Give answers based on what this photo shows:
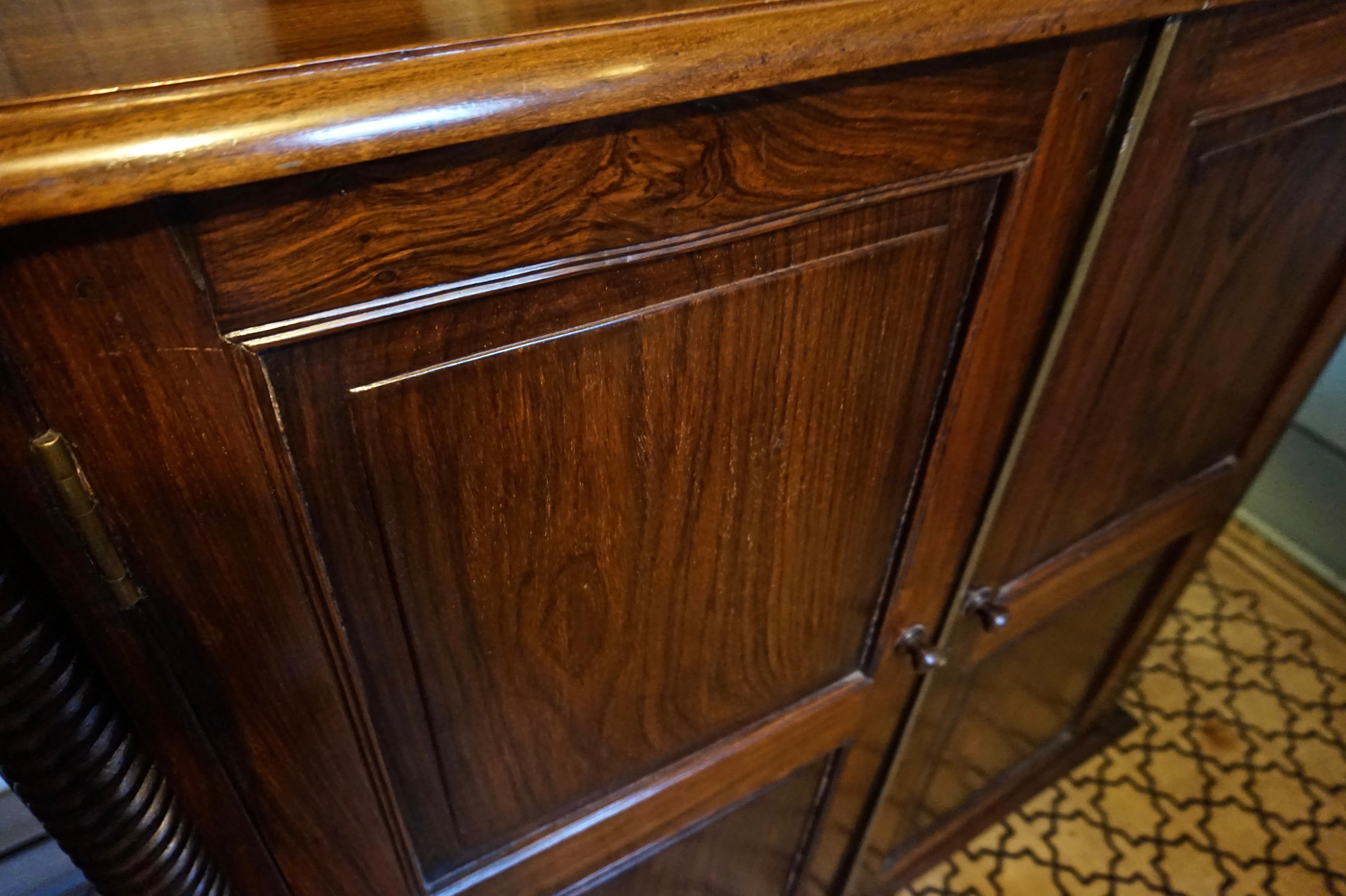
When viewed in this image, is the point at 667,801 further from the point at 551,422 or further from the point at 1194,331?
the point at 1194,331

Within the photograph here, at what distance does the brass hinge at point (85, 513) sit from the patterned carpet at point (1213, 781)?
106 cm

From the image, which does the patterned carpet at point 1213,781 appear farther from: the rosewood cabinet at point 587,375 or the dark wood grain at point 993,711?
the rosewood cabinet at point 587,375

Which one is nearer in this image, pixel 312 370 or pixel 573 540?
pixel 312 370

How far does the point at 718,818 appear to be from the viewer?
620 mm

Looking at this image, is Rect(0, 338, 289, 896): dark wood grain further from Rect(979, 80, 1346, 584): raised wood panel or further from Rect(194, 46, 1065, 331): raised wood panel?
Rect(979, 80, 1346, 584): raised wood panel

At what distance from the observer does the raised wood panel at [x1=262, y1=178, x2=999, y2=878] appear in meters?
0.31

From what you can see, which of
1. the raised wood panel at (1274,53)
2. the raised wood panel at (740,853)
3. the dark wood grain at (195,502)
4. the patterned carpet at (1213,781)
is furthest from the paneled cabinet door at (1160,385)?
the dark wood grain at (195,502)

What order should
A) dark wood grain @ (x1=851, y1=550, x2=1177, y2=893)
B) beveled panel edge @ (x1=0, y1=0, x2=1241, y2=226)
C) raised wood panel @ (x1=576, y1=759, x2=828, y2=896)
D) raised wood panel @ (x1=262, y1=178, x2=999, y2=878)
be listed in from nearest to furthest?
beveled panel edge @ (x1=0, y1=0, x2=1241, y2=226), raised wood panel @ (x1=262, y1=178, x2=999, y2=878), raised wood panel @ (x1=576, y1=759, x2=828, y2=896), dark wood grain @ (x1=851, y1=550, x2=1177, y2=893)

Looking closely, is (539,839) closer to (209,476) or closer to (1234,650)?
(209,476)

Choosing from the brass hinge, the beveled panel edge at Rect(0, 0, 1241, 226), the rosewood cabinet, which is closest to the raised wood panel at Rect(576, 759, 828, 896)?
the rosewood cabinet

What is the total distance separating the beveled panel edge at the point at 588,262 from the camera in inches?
10.3

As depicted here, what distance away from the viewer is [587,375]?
0.34m

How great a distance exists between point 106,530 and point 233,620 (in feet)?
0.19

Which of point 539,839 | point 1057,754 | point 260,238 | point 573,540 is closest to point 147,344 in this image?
point 260,238
